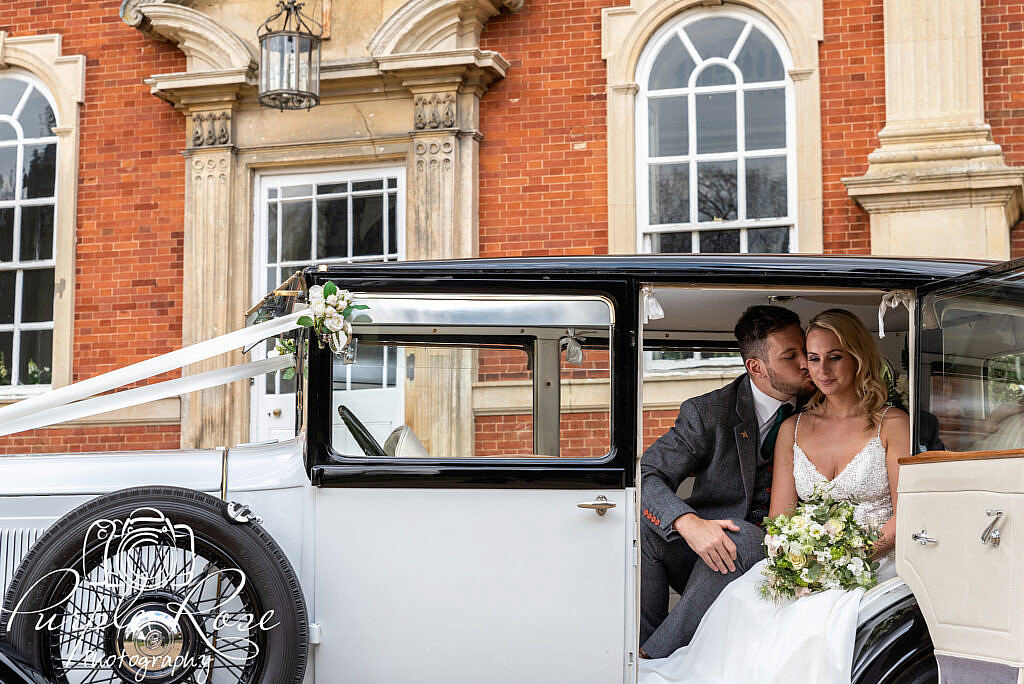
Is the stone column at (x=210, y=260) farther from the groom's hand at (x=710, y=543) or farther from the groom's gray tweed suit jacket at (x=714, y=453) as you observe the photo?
the groom's hand at (x=710, y=543)

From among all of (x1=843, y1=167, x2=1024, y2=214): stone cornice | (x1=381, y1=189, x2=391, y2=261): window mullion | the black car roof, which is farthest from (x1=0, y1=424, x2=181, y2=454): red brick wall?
the black car roof

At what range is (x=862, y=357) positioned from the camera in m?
4.67

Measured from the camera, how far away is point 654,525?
4746mm

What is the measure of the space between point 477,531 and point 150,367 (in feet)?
4.33

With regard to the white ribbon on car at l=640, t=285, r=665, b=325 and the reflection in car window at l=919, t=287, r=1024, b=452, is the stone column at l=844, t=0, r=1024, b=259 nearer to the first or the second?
the reflection in car window at l=919, t=287, r=1024, b=452

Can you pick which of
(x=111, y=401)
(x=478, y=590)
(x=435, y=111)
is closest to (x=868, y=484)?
(x=478, y=590)

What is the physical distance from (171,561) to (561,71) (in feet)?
24.2

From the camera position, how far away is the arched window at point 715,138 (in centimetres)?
1015

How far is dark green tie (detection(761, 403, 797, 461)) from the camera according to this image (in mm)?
5027

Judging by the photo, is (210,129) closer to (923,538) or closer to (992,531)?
(923,538)

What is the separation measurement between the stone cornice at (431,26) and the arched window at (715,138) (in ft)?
4.92

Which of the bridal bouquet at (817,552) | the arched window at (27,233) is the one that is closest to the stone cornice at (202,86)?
the arched window at (27,233)

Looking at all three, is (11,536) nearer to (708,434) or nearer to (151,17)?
(708,434)

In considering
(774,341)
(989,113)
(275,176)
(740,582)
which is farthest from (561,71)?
(740,582)
